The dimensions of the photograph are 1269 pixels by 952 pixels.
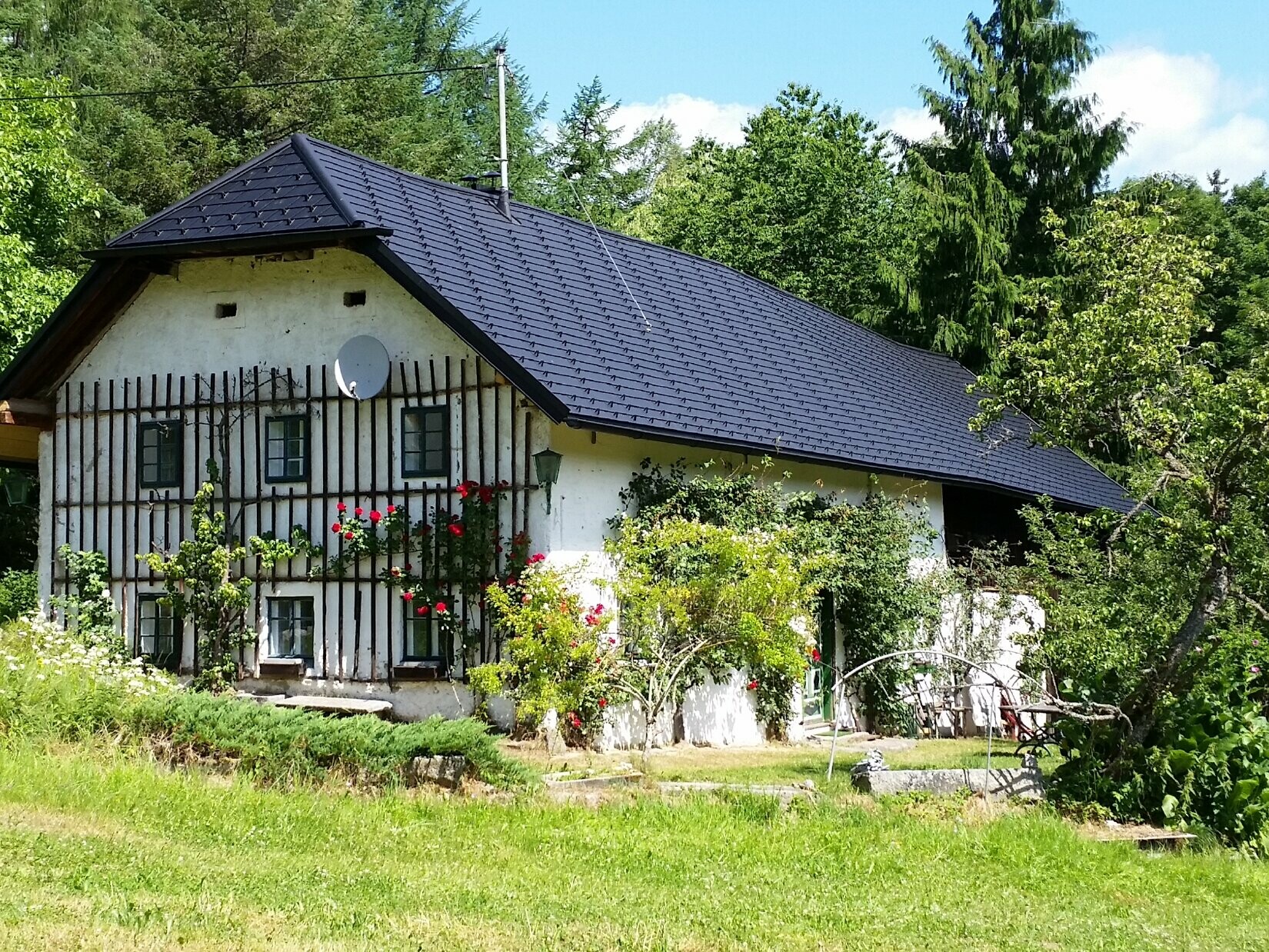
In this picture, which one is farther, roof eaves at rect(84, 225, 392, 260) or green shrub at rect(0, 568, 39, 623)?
green shrub at rect(0, 568, 39, 623)

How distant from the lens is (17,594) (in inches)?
930

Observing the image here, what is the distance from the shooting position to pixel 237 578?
16.8m

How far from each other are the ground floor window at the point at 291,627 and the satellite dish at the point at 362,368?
2.50 m

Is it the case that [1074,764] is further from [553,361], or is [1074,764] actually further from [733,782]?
[553,361]

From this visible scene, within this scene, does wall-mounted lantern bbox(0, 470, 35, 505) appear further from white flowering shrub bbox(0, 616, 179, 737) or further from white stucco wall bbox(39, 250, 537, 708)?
white flowering shrub bbox(0, 616, 179, 737)

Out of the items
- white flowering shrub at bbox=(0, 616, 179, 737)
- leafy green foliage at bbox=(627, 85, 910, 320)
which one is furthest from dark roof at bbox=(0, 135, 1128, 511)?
leafy green foliage at bbox=(627, 85, 910, 320)

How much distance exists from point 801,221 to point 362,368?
21853 mm

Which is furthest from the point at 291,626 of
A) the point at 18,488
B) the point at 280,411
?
the point at 18,488

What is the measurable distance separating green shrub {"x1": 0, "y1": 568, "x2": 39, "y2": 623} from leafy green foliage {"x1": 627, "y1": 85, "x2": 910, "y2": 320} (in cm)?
1817

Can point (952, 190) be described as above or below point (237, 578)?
above

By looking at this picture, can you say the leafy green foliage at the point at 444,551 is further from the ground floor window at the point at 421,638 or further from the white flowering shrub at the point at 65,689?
the white flowering shrub at the point at 65,689

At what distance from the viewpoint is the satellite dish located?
15984 millimetres

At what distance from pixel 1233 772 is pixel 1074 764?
125 cm

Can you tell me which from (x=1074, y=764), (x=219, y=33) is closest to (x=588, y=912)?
(x=1074, y=764)
